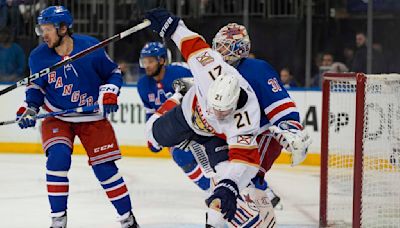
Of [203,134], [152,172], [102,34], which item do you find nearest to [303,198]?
[152,172]

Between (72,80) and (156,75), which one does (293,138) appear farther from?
(156,75)

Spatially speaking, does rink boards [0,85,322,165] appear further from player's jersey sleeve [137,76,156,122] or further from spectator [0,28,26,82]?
player's jersey sleeve [137,76,156,122]

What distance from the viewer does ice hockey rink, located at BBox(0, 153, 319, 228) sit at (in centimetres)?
498

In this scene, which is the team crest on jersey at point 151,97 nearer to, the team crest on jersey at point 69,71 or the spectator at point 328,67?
the team crest on jersey at point 69,71

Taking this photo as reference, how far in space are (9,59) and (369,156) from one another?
16.7 ft

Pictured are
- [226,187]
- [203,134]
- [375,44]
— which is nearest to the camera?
[226,187]

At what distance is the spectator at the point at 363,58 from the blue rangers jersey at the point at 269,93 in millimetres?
4791

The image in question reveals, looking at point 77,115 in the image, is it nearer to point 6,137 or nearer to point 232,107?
point 232,107

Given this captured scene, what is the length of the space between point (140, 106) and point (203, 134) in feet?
15.7

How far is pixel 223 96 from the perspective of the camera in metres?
2.99

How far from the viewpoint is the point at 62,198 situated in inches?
171

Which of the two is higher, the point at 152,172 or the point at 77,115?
the point at 77,115

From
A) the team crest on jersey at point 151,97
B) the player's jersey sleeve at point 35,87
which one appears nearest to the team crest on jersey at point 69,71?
the player's jersey sleeve at point 35,87

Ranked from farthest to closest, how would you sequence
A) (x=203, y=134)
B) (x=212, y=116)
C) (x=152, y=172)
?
(x=152, y=172) → (x=203, y=134) → (x=212, y=116)
